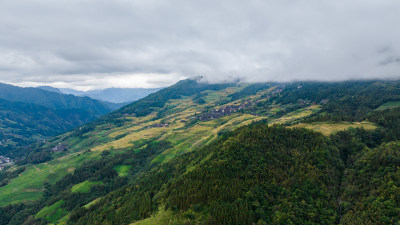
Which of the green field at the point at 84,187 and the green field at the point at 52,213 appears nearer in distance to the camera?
the green field at the point at 52,213

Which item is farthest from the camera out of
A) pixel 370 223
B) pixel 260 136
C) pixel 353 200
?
pixel 260 136

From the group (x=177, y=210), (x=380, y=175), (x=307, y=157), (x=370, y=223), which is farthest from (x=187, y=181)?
(x=380, y=175)

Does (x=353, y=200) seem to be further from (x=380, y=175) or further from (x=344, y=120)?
(x=344, y=120)

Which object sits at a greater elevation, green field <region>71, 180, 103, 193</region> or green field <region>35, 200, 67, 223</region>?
green field <region>71, 180, 103, 193</region>

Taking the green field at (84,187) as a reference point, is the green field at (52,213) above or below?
below

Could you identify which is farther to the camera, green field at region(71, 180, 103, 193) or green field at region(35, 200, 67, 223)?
green field at region(71, 180, 103, 193)

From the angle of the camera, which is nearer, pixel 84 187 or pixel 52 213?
pixel 52 213

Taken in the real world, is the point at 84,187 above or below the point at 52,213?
above

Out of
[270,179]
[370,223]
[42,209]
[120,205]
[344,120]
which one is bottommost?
[42,209]

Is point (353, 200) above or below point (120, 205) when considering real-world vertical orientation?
above

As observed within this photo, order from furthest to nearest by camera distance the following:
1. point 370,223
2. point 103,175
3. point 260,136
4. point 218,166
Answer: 1. point 103,175
2. point 260,136
3. point 218,166
4. point 370,223

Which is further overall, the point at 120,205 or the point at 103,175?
the point at 103,175
